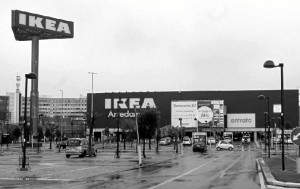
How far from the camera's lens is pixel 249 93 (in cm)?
11781

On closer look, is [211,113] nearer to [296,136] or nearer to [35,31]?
[35,31]

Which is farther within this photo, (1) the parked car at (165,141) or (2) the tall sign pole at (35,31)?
(1) the parked car at (165,141)

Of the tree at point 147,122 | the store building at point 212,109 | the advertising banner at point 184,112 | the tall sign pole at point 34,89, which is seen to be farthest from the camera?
the advertising banner at point 184,112

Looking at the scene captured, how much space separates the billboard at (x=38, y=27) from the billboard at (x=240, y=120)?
48.6 m

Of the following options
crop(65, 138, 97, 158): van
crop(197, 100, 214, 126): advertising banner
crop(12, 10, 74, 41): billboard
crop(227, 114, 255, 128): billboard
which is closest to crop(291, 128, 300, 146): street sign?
crop(65, 138, 97, 158): van

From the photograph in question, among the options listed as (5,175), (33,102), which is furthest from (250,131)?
(5,175)

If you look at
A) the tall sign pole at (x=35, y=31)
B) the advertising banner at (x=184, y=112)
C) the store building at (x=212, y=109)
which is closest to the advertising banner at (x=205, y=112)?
the store building at (x=212, y=109)

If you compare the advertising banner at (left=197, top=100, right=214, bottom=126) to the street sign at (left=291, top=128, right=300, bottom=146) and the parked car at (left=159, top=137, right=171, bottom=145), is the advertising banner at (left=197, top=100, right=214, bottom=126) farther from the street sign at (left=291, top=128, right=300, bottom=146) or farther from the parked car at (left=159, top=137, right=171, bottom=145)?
the street sign at (left=291, top=128, right=300, bottom=146)

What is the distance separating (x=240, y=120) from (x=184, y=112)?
13.9 meters

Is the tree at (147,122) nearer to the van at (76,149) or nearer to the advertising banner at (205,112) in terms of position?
the van at (76,149)

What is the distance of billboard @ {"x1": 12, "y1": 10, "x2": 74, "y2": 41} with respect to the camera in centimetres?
7700

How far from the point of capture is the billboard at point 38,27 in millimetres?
77000

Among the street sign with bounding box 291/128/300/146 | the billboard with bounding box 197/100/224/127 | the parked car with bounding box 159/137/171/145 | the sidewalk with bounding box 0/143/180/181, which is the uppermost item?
the billboard with bounding box 197/100/224/127

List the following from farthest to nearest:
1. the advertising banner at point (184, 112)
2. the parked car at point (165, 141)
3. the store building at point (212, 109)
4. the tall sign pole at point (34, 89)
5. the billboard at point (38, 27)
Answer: the advertising banner at point (184, 112) → the store building at point (212, 109) → the parked car at point (165, 141) → the tall sign pole at point (34, 89) → the billboard at point (38, 27)
